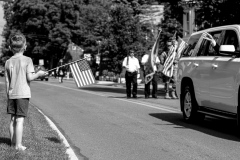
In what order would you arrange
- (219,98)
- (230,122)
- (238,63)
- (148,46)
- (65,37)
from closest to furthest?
1. (238,63)
2. (219,98)
3. (230,122)
4. (148,46)
5. (65,37)

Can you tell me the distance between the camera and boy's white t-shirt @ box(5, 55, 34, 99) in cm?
747

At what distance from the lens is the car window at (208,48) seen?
10711 millimetres

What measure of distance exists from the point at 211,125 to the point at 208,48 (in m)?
1.69

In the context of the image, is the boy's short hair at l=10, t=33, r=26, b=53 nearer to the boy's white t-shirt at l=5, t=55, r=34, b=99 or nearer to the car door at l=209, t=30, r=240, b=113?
the boy's white t-shirt at l=5, t=55, r=34, b=99

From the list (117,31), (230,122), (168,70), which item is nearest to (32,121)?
(230,122)

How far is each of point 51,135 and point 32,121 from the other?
7.19 feet

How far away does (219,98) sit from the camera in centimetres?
1009

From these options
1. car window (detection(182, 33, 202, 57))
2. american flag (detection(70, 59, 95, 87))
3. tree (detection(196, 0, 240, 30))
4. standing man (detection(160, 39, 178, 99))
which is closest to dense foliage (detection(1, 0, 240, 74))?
tree (detection(196, 0, 240, 30))

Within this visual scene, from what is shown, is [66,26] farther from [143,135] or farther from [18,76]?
[18,76]

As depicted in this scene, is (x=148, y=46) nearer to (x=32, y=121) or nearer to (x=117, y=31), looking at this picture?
(x=117, y=31)

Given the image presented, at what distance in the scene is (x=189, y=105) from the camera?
11.8 m

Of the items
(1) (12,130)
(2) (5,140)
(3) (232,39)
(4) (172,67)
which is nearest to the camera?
(1) (12,130)

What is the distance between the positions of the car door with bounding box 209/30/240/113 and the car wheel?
846 millimetres

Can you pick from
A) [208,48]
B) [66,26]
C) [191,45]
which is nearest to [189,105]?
[191,45]
